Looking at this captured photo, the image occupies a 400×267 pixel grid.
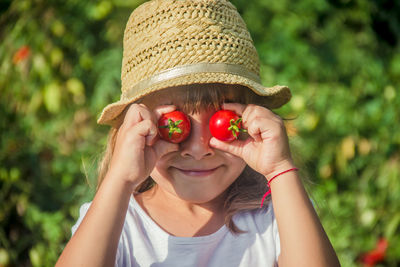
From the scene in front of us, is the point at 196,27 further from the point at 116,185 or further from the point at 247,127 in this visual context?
the point at 116,185

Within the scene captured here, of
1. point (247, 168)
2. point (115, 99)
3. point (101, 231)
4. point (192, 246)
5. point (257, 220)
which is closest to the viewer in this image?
point (101, 231)

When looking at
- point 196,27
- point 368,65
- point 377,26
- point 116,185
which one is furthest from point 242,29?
point 377,26

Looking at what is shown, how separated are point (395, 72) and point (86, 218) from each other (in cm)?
291

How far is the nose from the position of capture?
1.76 metres

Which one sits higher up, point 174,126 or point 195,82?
point 195,82

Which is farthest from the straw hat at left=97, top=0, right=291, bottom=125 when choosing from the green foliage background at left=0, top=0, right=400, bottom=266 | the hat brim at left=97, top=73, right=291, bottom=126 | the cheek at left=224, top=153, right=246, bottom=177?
the green foliage background at left=0, top=0, right=400, bottom=266

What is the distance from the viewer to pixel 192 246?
1.89 meters

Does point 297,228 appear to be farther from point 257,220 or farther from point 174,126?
point 174,126

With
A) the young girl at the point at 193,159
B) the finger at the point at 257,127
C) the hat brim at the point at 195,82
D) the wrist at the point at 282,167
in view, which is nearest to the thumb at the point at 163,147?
the young girl at the point at 193,159

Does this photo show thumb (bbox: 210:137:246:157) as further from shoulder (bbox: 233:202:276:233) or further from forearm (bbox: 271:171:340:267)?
shoulder (bbox: 233:202:276:233)

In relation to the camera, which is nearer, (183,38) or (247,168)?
(183,38)

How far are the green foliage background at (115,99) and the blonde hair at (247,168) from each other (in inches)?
41.2

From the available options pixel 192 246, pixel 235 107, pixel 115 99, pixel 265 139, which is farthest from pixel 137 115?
pixel 115 99

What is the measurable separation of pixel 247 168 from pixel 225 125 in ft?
2.10
